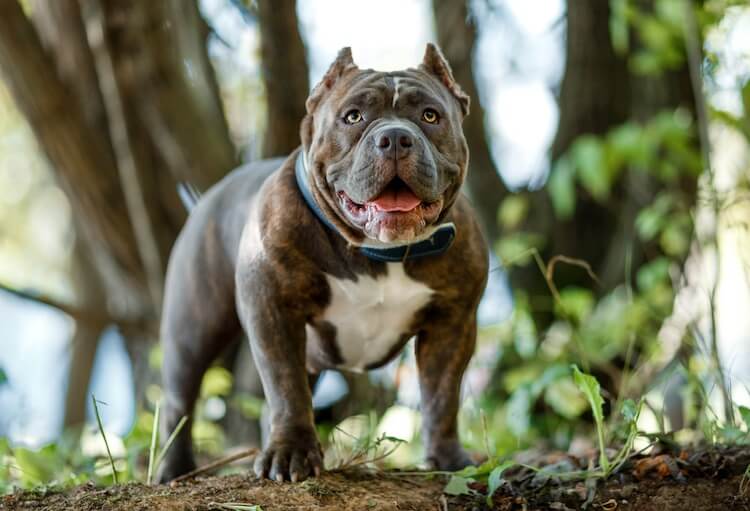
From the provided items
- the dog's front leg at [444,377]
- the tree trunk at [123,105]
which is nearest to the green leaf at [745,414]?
the dog's front leg at [444,377]

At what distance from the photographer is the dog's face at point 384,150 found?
3127 mm

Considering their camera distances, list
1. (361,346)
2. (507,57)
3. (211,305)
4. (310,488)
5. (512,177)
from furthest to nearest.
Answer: (512,177) < (507,57) < (211,305) < (361,346) < (310,488)

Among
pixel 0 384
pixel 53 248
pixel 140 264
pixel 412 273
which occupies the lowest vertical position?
pixel 0 384

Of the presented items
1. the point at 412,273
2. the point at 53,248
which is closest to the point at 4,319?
the point at 53,248

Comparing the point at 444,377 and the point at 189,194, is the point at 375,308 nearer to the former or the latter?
the point at 444,377

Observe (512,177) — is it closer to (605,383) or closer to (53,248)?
(605,383)

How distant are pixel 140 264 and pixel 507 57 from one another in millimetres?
3003

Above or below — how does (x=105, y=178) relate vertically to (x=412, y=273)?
above

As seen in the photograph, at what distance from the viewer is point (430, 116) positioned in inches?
133

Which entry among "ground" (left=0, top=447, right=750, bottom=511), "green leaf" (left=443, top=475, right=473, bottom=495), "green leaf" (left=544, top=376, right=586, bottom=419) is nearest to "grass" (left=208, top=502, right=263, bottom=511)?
"ground" (left=0, top=447, right=750, bottom=511)

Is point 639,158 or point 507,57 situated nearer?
point 639,158

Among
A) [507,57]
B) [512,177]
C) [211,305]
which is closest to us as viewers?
[211,305]

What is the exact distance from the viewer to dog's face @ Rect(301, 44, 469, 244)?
313cm

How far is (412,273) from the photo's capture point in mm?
3535
